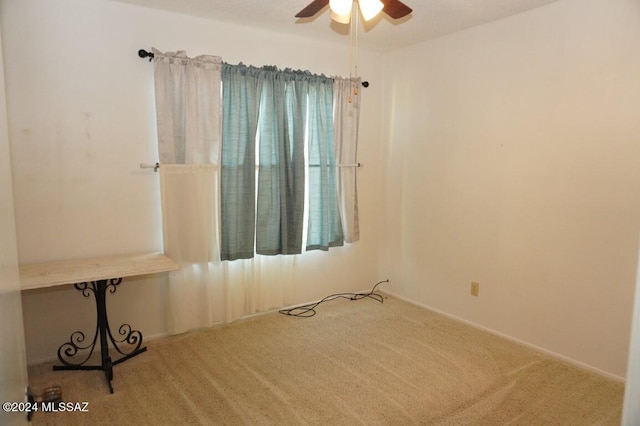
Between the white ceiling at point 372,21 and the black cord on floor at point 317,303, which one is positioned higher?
the white ceiling at point 372,21

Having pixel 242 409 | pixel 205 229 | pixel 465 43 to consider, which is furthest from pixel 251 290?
pixel 465 43

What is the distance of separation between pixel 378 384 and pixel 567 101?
7.61ft

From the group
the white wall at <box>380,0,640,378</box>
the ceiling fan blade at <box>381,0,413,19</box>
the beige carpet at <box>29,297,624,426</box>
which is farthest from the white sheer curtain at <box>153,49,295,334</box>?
the white wall at <box>380,0,640,378</box>

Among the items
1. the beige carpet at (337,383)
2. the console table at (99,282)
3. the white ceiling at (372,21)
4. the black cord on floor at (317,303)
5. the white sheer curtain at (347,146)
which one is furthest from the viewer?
the white sheer curtain at (347,146)

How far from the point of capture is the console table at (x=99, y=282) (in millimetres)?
2396

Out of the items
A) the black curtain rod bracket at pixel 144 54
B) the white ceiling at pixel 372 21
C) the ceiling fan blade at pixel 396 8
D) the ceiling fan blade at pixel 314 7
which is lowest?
the black curtain rod bracket at pixel 144 54

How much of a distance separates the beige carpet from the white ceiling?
98.5 inches

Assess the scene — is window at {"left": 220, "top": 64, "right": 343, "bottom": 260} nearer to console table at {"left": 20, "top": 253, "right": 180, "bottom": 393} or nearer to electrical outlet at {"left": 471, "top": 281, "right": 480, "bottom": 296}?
console table at {"left": 20, "top": 253, "right": 180, "bottom": 393}

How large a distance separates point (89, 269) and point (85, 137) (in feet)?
3.07

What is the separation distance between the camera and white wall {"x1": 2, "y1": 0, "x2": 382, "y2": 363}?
2.64 metres

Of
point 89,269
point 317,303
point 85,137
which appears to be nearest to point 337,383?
point 317,303

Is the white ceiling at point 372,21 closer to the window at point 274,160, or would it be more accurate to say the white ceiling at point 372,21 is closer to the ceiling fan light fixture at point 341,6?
the window at point 274,160

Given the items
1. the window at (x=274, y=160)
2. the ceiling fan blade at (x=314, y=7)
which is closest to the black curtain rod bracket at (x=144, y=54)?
the window at (x=274, y=160)

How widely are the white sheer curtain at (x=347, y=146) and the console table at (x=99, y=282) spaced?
1.81 meters
